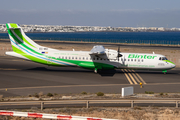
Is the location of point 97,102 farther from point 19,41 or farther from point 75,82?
point 19,41

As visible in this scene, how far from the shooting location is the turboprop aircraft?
3641 centimetres

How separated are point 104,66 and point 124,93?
14.4 m

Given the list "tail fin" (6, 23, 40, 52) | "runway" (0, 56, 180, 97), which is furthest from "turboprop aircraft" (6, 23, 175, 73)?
"runway" (0, 56, 180, 97)

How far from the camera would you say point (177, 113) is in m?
17.4

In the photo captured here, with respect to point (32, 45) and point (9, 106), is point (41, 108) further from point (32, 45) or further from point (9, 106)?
point (32, 45)

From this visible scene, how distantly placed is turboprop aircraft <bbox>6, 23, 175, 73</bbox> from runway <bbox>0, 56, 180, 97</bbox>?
5.05ft

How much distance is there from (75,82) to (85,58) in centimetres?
724

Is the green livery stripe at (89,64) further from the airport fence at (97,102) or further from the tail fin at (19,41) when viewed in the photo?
the airport fence at (97,102)

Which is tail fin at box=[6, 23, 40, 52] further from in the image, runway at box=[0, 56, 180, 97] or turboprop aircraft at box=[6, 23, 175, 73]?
runway at box=[0, 56, 180, 97]

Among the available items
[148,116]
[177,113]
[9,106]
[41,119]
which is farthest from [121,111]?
[9,106]

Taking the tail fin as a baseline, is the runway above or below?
below

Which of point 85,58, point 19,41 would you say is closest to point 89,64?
point 85,58

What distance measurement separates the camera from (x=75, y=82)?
101 feet

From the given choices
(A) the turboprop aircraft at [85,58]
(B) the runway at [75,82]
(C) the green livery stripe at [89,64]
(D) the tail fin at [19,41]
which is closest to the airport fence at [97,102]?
(B) the runway at [75,82]
